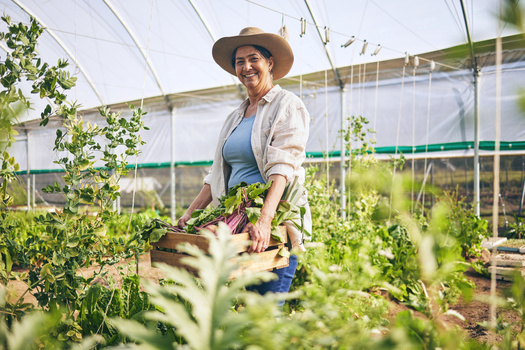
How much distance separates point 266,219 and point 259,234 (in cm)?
7

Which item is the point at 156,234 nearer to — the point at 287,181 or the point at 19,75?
the point at 287,181

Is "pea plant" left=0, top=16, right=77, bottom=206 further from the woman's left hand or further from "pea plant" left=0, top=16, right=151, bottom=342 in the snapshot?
the woman's left hand

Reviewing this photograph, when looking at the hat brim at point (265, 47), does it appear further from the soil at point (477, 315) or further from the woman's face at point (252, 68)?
the soil at point (477, 315)

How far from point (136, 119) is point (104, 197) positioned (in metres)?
0.36

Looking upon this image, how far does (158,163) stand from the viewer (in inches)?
337

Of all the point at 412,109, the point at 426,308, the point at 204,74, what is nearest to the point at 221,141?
the point at 426,308

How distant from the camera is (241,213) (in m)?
1.46

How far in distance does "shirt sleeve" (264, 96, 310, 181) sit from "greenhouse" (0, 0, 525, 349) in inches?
4.5

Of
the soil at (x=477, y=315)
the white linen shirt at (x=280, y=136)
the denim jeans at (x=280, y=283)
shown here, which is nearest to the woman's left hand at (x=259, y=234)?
the white linen shirt at (x=280, y=136)

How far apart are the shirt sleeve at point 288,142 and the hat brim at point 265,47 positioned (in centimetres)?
35

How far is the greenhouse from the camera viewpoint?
0.53 metres

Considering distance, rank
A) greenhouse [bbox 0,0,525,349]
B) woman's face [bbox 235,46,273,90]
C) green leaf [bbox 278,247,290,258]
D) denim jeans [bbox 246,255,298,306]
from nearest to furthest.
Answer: greenhouse [bbox 0,0,525,349] < green leaf [bbox 278,247,290,258] < denim jeans [bbox 246,255,298,306] < woman's face [bbox 235,46,273,90]

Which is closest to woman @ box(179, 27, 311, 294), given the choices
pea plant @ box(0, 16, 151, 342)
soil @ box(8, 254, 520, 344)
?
pea plant @ box(0, 16, 151, 342)

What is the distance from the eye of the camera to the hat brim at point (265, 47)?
1810 millimetres
